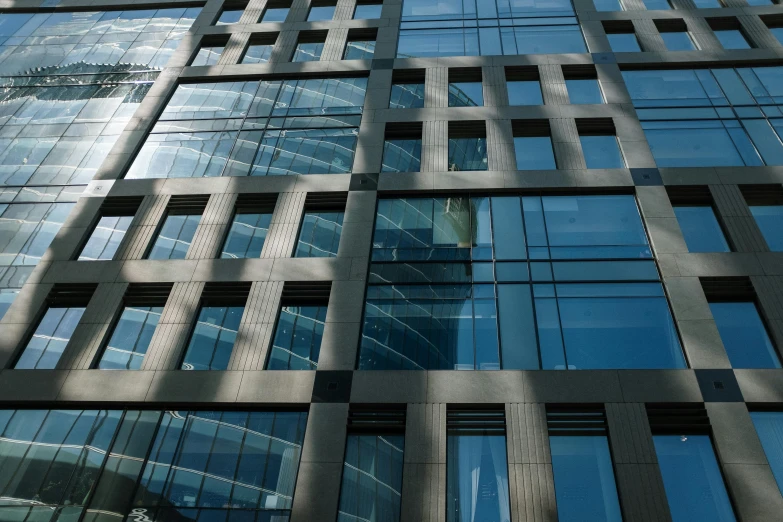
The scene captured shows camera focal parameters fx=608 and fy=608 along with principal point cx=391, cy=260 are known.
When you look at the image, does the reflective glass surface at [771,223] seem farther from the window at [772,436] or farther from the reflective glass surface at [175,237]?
the reflective glass surface at [175,237]

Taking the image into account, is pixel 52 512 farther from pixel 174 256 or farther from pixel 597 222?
pixel 597 222

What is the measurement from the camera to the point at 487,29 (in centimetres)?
3148

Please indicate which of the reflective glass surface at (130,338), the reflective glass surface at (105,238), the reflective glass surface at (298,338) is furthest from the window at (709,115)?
the reflective glass surface at (105,238)

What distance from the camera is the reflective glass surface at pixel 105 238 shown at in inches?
896

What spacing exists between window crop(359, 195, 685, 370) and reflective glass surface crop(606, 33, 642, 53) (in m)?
10.8

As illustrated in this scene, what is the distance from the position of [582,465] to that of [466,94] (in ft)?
58.1

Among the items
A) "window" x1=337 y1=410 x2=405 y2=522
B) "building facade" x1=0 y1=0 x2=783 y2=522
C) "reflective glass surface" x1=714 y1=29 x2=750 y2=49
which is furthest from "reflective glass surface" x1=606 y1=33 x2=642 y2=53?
"window" x1=337 y1=410 x2=405 y2=522

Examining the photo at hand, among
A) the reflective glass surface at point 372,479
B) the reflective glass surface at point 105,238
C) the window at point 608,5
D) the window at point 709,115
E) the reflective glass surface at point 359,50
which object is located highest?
the window at point 608,5

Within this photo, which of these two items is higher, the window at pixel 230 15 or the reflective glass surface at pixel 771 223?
the window at pixel 230 15

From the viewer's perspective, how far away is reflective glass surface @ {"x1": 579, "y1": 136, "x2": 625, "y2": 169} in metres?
24.2

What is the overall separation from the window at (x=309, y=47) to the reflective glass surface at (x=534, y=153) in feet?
38.8

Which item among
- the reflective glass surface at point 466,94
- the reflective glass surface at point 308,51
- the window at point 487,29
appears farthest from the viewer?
the reflective glass surface at point 308,51

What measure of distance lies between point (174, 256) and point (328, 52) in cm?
1411

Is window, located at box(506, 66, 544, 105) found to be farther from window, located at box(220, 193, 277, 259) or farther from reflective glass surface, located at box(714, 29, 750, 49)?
window, located at box(220, 193, 277, 259)
